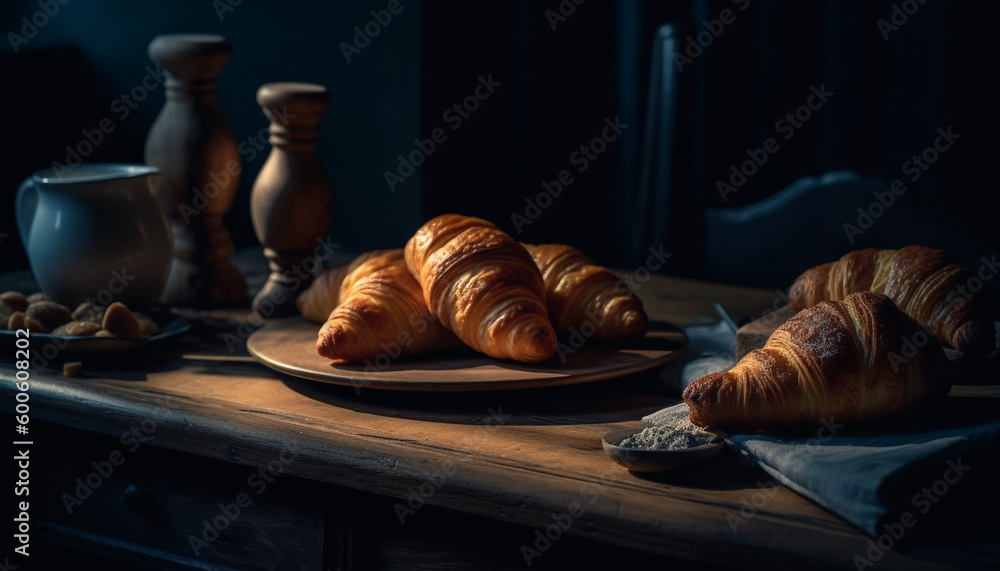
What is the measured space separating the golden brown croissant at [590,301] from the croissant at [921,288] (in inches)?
7.8

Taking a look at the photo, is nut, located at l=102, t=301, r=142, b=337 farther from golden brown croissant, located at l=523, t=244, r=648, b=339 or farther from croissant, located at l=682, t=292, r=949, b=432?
croissant, located at l=682, t=292, r=949, b=432

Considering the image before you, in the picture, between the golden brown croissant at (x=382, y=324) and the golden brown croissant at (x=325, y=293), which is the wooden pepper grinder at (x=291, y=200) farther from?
the golden brown croissant at (x=382, y=324)

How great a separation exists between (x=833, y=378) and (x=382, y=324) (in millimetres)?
499

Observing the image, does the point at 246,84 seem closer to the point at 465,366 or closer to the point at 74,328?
the point at 74,328

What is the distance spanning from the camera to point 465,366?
110 cm

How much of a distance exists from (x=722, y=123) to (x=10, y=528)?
5.86 feet

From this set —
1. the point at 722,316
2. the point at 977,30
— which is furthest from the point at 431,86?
the point at 977,30

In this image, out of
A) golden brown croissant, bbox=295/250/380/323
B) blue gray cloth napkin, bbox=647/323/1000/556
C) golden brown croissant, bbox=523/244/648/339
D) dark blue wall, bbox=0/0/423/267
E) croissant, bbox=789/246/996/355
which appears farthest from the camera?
dark blue wall, bbox=0/0/423/267

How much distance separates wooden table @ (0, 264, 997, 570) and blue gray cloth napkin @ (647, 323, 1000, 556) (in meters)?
0.02

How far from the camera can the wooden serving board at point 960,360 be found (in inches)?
40.4

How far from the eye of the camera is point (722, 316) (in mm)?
1368

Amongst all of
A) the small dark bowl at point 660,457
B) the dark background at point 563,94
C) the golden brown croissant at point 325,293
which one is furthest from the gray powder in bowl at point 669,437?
the dark background at point 563,94

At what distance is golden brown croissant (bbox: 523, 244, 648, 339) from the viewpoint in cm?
117

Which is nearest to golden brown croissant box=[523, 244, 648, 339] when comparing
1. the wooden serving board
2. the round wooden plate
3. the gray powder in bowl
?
the round wooden plate
